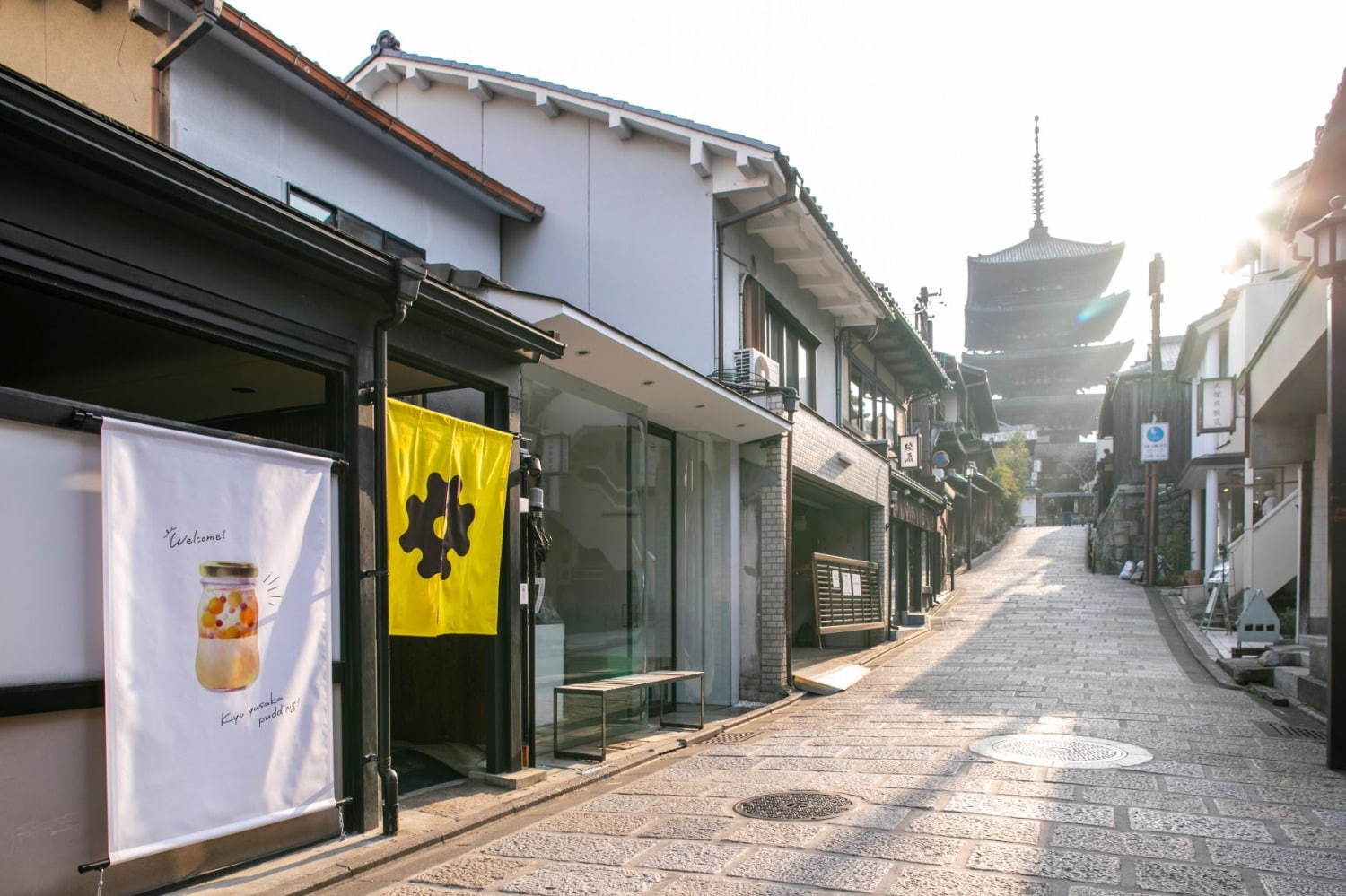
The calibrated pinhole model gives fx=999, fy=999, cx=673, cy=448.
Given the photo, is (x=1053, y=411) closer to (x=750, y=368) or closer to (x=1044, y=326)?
(x=1044, y=326)

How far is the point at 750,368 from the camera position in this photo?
549 inches

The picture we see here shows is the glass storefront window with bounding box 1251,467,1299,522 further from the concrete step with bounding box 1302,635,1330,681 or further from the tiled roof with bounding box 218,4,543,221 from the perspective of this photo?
the tiled roof with bounding box 218,4,543,221

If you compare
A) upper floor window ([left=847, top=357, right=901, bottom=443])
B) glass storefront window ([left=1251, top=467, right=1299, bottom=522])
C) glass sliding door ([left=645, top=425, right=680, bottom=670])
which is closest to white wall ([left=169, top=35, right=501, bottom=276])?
glass sliding door ([left=645, top=425, right=680, bottom=670])

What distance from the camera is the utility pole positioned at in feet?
105

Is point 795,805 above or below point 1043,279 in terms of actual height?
below

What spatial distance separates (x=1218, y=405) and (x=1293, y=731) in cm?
1031

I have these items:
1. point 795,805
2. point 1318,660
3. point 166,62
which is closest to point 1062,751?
point 795,805

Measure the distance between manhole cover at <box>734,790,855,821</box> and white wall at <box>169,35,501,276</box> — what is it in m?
7.48

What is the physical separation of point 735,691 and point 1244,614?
29.0 ft

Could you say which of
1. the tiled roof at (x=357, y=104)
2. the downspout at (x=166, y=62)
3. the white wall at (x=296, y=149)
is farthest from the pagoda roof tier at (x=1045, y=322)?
the downspout at (x=166, y=62)

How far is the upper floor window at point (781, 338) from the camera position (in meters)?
15.1

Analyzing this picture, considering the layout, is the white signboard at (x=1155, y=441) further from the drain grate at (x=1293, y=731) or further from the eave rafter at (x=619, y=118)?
the eave rafter at (x=619, y=118)

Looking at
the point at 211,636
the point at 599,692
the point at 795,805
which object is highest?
the point at 211,636

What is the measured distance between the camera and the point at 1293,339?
12.6 metres
